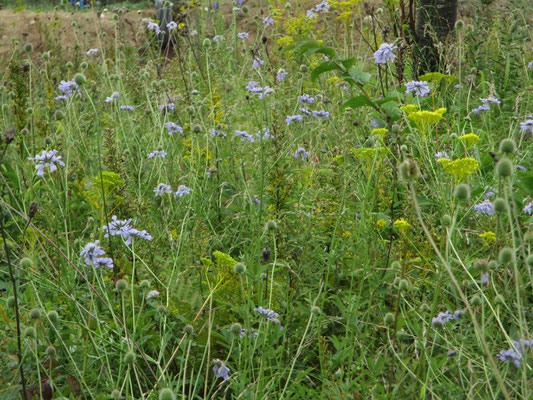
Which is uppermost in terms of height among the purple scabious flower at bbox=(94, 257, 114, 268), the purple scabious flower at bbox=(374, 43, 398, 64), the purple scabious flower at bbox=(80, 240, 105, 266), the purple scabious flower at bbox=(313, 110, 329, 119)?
the purple scabious flower at bbox=(374, 43, 398, 64)

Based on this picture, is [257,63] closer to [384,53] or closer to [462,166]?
[384,53]

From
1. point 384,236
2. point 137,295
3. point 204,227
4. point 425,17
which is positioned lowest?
point 384,236

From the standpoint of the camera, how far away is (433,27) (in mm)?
3697

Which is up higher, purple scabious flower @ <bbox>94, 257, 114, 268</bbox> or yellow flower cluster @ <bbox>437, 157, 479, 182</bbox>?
yellow flower cluster @ <bbox>437, 157, 479, 182</bbox>

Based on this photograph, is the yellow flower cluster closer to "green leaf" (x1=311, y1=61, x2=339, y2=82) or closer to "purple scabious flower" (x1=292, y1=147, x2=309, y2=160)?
"green leaf" (x1=311, y1=61, x2=339, y2=82)

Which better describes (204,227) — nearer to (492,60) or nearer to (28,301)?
(28,301)

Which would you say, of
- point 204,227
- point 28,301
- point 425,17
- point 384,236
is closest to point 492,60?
point 425,17

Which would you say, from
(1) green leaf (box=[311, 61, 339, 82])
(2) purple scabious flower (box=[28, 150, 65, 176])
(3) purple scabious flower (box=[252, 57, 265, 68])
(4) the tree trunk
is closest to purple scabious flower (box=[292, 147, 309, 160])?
(1) green leaf (box=[311, 61, 339, 82])

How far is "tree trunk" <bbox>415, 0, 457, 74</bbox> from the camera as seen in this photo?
12.3 feet

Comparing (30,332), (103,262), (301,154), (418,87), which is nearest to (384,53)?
(418,87)

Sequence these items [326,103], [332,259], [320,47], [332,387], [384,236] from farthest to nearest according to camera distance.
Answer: [326,103], [384,236], [320,47], [332,259], [332,387]

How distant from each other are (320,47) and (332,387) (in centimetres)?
128

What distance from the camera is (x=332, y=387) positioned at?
1.45 m

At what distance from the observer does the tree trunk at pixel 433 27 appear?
148 inches
